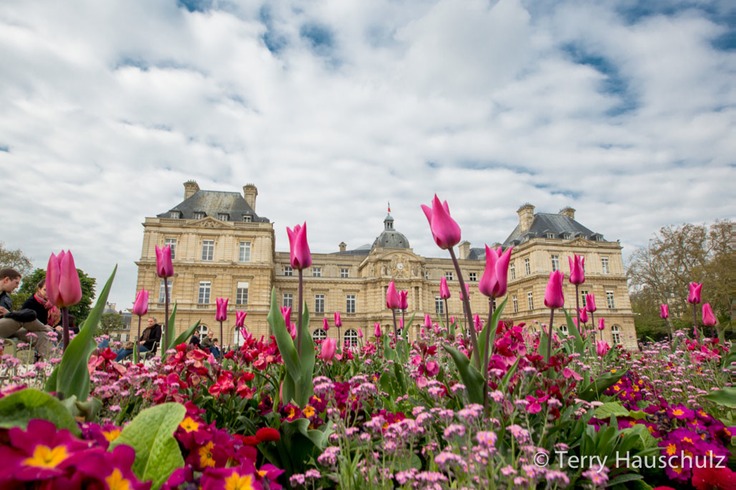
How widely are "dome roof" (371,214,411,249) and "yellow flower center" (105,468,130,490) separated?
4220cm

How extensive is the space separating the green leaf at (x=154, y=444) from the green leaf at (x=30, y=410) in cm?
16

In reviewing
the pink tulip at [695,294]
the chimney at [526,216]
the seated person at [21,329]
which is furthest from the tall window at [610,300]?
the seated person at [21,329]

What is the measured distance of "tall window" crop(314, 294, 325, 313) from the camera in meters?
37.8

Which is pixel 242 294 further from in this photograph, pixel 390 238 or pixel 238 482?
pixel 238 482

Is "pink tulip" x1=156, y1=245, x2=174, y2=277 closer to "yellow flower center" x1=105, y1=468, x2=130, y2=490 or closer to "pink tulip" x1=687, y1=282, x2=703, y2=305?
"yellow flower center" x1=105, y1=468, x2=130, y2=490

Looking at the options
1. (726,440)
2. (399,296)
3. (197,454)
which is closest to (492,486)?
(197,454)

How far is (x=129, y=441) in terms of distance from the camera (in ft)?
3.83

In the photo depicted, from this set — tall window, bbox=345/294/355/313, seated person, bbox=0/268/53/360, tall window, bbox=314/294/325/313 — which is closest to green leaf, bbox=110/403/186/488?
seated person, bbox=0/268/53/360

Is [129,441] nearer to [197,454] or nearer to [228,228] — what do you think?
[197,454]

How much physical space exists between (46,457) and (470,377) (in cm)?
186

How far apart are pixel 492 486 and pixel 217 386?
5.48ft

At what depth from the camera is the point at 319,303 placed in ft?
124

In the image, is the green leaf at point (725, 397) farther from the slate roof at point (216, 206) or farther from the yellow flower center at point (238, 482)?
the slate roof at point (216, 206)

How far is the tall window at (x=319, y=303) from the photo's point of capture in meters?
37.8
